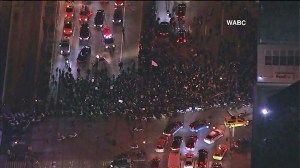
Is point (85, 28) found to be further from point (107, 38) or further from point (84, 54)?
point (84, 54)

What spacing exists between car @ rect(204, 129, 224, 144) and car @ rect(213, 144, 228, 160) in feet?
2.97

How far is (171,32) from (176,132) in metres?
11.7

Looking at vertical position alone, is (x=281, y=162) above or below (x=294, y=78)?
below

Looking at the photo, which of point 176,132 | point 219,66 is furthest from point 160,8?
point 176,132

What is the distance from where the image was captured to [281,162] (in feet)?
188

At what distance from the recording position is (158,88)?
6212 centimetres

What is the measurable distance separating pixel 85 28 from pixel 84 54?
125 inches

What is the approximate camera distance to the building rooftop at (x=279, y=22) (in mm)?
63156

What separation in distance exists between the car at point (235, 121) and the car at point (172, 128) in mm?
4740

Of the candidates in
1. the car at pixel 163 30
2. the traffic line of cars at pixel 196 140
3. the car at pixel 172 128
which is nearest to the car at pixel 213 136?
the traffic line of cars at pixel 196 140

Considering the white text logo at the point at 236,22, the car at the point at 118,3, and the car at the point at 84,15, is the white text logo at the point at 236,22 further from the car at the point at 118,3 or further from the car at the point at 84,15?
the car at the point at 84,15

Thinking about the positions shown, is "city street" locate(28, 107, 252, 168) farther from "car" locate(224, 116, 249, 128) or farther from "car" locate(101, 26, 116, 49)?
"car" locate(101, 26, 116, 49)

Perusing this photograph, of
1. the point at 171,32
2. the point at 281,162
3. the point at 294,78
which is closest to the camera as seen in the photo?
the point at 281,162

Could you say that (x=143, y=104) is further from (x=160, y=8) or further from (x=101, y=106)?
(x=160, y=8)
